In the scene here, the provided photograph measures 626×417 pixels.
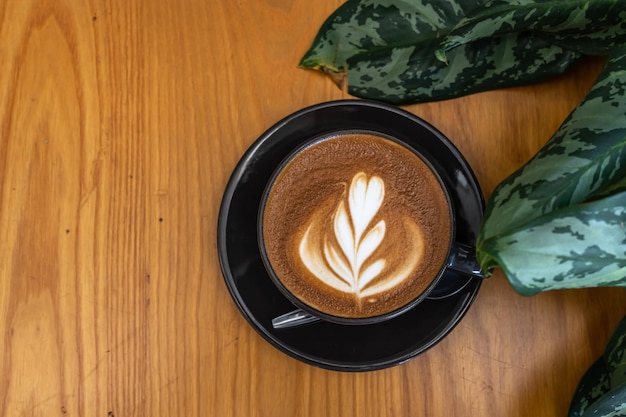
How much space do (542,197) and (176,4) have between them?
48cm

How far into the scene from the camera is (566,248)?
0.44 m

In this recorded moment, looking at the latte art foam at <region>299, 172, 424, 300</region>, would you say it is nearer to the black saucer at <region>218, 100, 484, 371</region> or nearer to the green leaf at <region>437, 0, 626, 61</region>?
the black saucer at <region>218, 100, 484, 371</region>

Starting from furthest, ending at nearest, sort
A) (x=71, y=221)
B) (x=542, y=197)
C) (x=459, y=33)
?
1. (x=71, y=221)
2. (x=459, y=33)
3. (x=542, y=197)

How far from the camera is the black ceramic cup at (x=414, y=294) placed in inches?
23.6

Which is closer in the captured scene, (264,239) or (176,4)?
(264,239)

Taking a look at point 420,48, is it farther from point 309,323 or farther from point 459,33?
point 309,323

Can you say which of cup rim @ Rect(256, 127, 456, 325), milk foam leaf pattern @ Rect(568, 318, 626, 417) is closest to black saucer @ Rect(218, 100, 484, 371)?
cup rim @ Rect(256, 127, 456, 325)

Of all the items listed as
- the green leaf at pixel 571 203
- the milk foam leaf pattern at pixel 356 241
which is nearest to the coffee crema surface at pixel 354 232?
the milk foam leaf pattern at pixel 356 241

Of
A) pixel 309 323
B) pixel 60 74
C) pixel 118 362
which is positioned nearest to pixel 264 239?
pixel 309 323

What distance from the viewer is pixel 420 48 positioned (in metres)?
0.66

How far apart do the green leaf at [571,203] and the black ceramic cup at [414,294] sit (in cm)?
10

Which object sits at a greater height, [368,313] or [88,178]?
[88,178]

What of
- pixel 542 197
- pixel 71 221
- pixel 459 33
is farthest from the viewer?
pixel 71 221

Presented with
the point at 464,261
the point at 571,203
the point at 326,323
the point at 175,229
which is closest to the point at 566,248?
the point at 571,203
